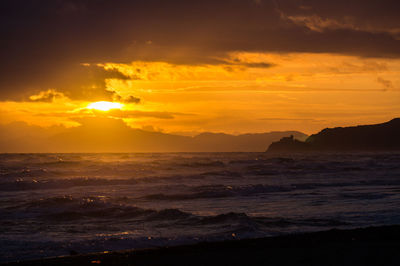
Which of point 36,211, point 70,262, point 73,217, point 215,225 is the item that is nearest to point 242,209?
point 215,225

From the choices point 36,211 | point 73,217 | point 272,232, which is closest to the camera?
point 272,232

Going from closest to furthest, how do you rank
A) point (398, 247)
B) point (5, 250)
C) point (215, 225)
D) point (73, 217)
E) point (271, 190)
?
point (398, 247) → point (5, 250) → point (215, 225) → point (73, 217) → point (271, 190)

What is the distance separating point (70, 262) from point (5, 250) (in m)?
3.35

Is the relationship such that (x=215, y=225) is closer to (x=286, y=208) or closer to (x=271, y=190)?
(x=286, y=208)

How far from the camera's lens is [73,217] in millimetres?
15711

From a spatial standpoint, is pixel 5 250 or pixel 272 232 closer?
pixel 5 250

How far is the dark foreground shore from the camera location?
759 cm

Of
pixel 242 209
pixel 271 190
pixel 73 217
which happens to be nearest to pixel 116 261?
pixel 73 217

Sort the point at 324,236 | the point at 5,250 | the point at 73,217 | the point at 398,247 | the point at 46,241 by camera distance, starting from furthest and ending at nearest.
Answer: the point at 73,217 < the point at 46,241 < the point at 5,250 < the point at 324,236 < the point at 398,247

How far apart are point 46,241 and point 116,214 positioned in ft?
15.7

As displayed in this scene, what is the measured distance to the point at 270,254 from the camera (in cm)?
806

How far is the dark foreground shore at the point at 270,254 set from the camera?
7.59 meters

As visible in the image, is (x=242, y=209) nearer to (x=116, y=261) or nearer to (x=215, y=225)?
(x=215, y=225)

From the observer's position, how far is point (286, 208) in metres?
17.2
